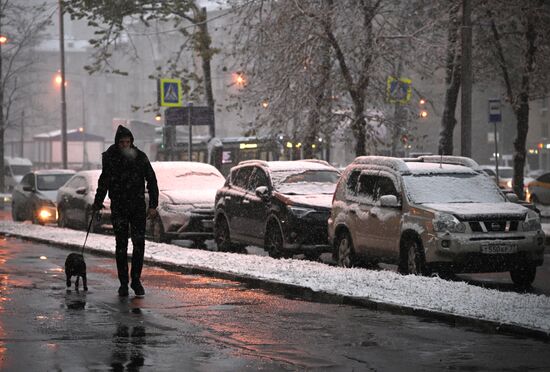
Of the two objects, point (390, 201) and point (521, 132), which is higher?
point (521, 132)

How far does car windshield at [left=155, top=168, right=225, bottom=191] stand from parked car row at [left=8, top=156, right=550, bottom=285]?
1474mm

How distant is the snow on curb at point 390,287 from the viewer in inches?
441

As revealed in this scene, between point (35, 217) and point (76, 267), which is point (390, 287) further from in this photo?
point (35, 217)

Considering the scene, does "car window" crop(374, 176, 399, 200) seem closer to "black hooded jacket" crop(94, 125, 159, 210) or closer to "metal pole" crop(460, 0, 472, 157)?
"black hooded jacket" crop(94, 125, 159, 210)

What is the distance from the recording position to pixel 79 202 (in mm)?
28812

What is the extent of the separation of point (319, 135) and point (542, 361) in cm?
2336

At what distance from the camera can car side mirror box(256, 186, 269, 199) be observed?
20500 mm

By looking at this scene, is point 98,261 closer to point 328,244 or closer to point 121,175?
point 328,244

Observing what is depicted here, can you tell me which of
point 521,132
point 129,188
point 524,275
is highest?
point 521,132

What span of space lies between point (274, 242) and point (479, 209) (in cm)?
491

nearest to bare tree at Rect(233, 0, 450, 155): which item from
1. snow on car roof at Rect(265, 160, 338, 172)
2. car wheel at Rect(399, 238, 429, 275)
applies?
snow on car roof at Rect(265, 160, 338, 172)

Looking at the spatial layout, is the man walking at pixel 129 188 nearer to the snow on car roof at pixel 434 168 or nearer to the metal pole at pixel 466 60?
the snow on car roof at pixel 434 168

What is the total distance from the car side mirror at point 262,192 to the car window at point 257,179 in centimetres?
51

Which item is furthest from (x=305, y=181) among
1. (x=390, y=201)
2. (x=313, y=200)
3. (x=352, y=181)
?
(x=390, y=201)
